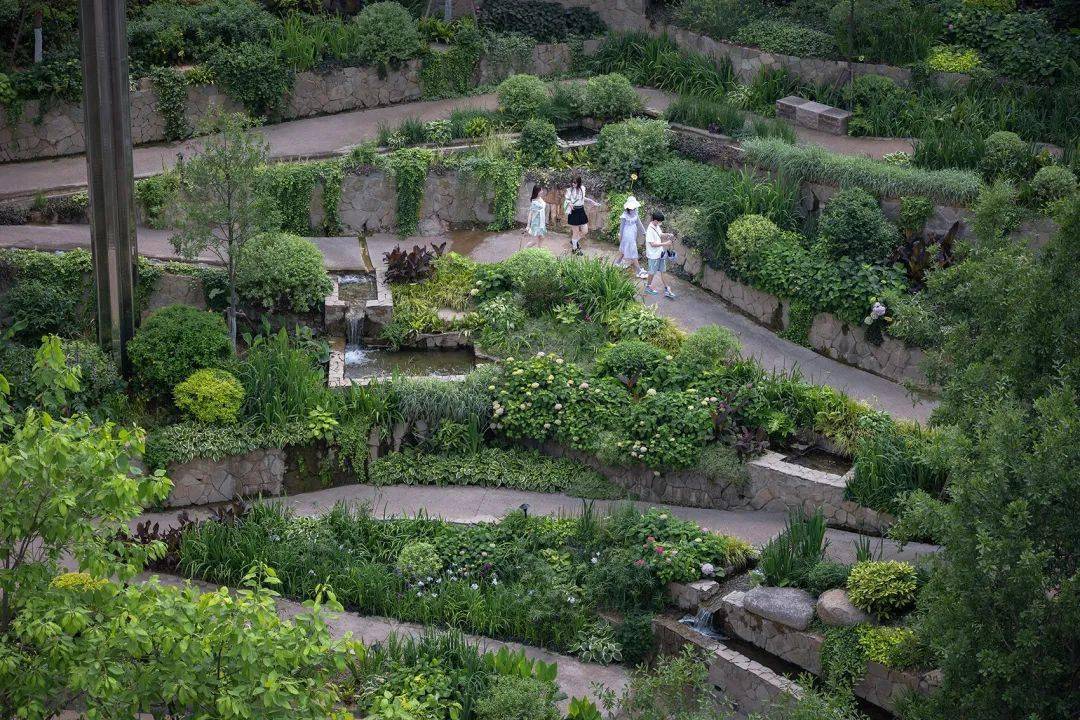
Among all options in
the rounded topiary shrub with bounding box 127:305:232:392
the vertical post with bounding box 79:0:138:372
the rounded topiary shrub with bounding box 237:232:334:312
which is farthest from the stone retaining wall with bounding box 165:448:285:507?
the rounded topiary shrub with bounding box 237:232:334:312

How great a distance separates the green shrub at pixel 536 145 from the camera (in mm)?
22812

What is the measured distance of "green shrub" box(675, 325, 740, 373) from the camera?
58.0 ft

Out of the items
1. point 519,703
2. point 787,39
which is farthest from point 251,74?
point 519,703

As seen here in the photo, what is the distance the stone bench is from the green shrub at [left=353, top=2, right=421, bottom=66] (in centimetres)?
672

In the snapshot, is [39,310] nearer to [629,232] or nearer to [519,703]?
[629,232]

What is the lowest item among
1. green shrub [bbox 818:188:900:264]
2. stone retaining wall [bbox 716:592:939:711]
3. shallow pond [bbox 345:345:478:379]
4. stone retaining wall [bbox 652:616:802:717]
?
stone retaining wall [bbox 652:616:802:717]

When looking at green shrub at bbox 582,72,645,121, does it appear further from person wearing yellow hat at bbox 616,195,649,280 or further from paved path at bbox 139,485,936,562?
paved path at bbox 139,485,936,562

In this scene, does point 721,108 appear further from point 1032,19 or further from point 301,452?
point 301,452

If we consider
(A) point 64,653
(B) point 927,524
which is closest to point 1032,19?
(B) point 927,524

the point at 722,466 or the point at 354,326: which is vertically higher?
the point at 354,326

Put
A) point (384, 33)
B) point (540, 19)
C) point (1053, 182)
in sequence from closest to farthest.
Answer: point (1053, 182) → point (384, 33) → point (540, 19)

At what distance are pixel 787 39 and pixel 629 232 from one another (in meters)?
6.51

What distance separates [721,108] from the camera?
23234 mm

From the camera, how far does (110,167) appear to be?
17.1m
